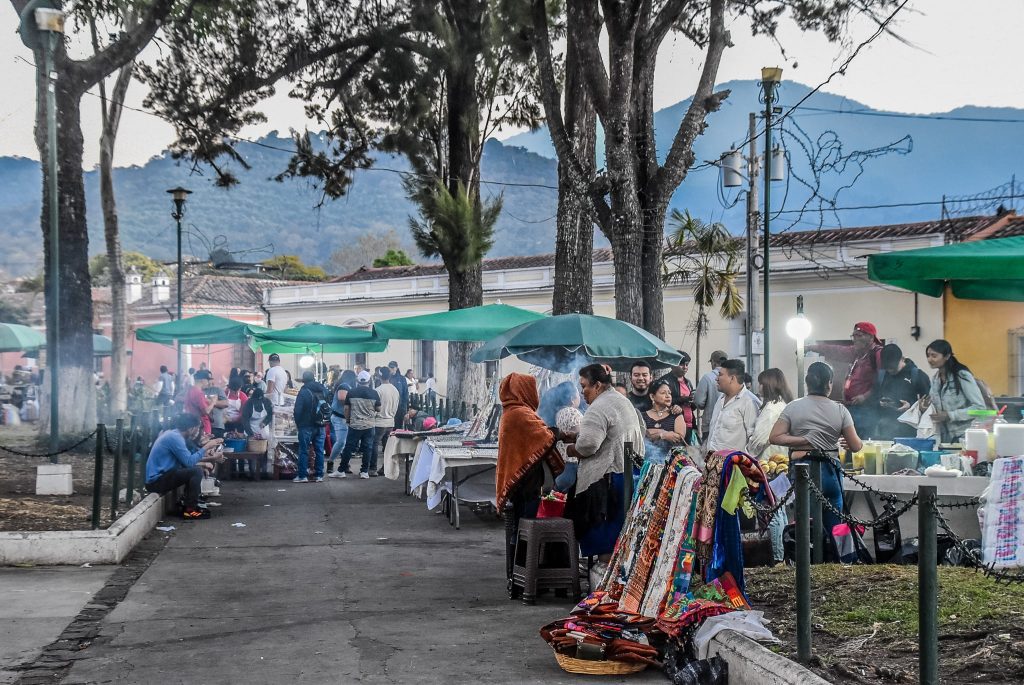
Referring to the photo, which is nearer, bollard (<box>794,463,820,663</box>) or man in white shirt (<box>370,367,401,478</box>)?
bollard (<box>794,463,820,663</box>)

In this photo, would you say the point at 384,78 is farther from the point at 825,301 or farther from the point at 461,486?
the point at 825,301

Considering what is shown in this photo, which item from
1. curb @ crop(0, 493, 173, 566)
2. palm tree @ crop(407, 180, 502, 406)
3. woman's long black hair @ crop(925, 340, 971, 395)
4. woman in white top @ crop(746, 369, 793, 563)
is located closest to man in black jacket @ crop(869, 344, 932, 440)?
woman's long black hair @ crop(925, 340, 971, 395)

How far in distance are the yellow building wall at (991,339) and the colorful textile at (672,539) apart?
21.1 metres

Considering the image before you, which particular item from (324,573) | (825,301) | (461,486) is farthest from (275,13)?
(825,301)

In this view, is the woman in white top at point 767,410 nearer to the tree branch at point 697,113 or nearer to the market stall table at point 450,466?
the market stall table at point 450,466

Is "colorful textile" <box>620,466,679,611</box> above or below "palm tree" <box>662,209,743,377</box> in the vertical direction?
below

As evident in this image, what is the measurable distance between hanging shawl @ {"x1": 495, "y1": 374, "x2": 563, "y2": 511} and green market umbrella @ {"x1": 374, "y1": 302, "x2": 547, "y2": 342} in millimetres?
7112

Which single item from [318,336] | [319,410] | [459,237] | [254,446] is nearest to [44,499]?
[319,410]

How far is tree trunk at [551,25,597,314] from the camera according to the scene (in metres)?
16.1

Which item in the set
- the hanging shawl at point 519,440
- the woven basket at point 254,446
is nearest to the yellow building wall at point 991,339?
the woven basket at point 254,446

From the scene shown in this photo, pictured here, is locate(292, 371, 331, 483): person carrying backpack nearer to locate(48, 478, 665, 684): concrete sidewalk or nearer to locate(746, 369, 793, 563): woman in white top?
locate(48, 478, 665, 684): concrete sidewalk

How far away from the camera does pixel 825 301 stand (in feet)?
Result: 105

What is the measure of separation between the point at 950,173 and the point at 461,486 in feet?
622

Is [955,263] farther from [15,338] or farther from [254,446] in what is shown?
[15,338]
